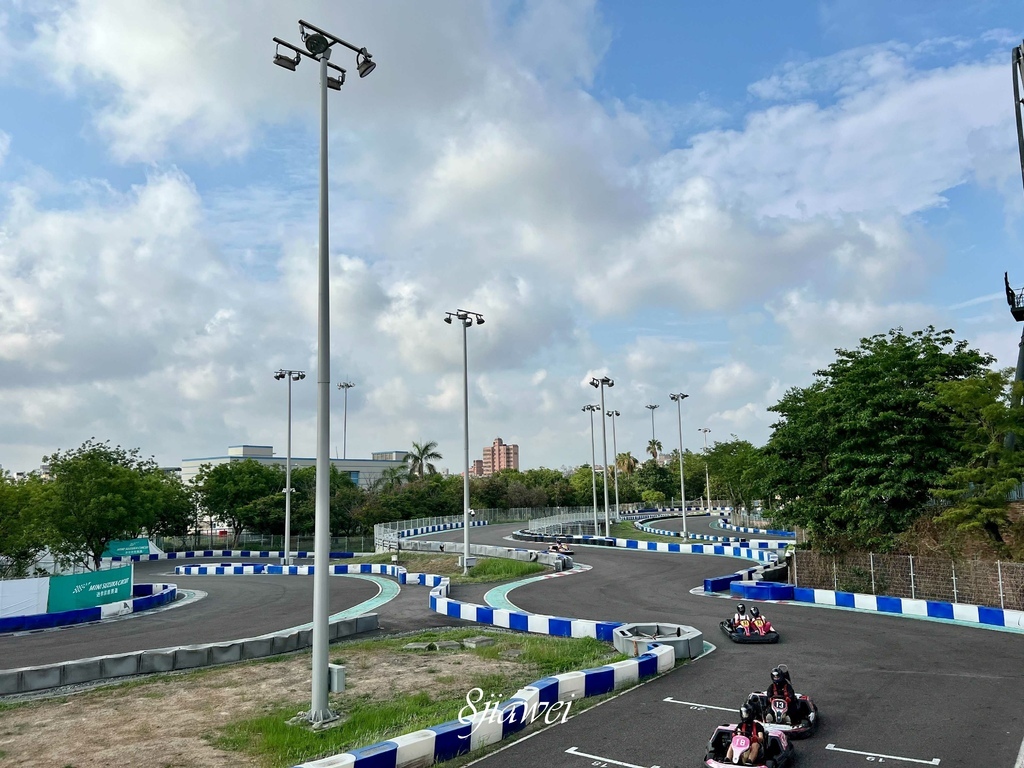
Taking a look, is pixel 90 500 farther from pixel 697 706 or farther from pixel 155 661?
pixel 697 706

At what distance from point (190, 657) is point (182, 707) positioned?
3.94 metres

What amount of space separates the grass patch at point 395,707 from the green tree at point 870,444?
480 inches

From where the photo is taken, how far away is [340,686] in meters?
11.7

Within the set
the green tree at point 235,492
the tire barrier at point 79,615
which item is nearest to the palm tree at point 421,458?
the green tree at point 235,492

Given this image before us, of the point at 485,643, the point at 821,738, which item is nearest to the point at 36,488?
the point at 485,643

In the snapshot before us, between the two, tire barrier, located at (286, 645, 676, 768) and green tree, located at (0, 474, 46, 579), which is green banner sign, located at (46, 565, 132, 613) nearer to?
green tree, located at (0, 474, 46, 579)

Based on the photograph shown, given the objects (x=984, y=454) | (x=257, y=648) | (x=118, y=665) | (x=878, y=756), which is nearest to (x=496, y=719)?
(x=878, y=756)

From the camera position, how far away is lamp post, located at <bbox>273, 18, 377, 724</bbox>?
11375 millimetres

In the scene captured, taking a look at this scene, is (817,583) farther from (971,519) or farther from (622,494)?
(622,494)

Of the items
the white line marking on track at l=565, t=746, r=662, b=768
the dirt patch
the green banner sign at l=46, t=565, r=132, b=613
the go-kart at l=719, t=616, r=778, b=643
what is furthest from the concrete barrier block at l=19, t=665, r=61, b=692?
the go-kart at l=719, t=616, r=778, b=643

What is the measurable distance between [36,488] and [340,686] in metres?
38.1

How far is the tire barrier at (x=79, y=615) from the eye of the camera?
23844 millimetres

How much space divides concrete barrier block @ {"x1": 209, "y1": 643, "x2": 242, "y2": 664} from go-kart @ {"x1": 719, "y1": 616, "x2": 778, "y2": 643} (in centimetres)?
1181

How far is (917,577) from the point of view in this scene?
908 inches
